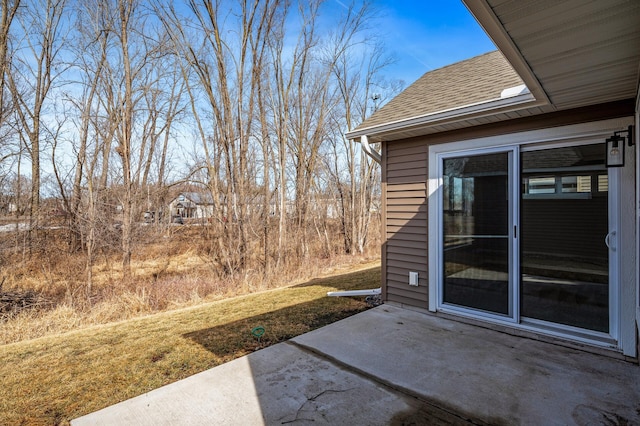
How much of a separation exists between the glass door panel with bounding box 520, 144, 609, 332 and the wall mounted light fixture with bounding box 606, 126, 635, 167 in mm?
257

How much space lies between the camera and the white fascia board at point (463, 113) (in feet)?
9.64

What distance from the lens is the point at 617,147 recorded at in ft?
8.81

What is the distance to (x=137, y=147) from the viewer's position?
9.37m

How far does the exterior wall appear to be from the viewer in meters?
3.97

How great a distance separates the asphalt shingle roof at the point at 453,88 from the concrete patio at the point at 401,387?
235 cm

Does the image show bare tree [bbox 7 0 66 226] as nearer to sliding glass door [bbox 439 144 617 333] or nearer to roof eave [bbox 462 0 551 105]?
sliding glass door [bbox 439 144 617 333]

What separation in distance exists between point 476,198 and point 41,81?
987 centimetres

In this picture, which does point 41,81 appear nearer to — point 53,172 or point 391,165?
point 53,172

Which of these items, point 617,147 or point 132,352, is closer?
point 617,147

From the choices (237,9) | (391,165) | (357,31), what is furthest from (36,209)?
(357,31)

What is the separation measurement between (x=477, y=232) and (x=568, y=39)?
2173mm

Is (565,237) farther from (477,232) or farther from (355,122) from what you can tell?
(355,122)

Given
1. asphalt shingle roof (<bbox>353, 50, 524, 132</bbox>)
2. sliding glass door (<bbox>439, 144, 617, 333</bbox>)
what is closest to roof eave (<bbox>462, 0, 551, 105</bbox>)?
asphalt shingle roof (<bbox>353, 50, 524, 132</bbox>)

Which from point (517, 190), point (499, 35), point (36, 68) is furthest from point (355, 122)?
point (499, 35)
